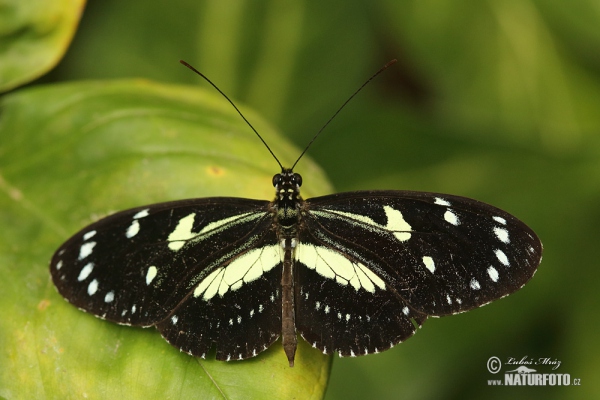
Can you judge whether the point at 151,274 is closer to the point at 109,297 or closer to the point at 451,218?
the point at 109,297

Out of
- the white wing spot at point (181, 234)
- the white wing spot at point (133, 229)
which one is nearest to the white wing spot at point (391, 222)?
the white wing spot at point (181, 234)

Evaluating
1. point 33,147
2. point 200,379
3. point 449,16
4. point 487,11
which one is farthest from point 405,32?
point 200,379

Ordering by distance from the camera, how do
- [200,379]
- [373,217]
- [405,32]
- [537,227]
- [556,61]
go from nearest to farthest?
[200,379] < [373,217] < [537,227] < [405,32] < [556,61]

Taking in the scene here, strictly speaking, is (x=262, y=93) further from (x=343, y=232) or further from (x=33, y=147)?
(x=343, y=232)

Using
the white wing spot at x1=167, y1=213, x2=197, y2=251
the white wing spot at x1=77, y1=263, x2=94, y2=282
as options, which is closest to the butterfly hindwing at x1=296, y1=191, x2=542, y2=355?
the white wing spot at x1=167, y1=213, x2=197, y2=251

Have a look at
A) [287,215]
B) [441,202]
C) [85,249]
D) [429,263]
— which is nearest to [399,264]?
[429,263]

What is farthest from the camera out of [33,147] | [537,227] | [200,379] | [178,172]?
[537,227]
